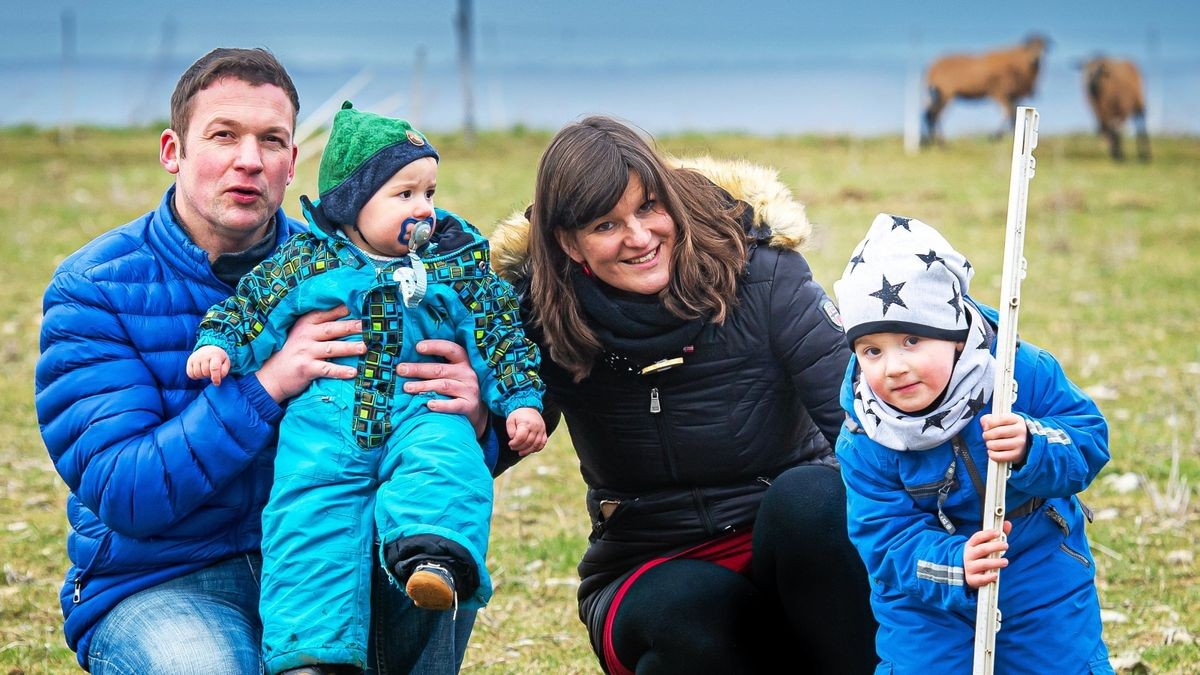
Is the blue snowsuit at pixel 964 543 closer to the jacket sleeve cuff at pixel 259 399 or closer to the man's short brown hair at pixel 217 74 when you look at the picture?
the jacket sleeve cuff at pixel 259 399

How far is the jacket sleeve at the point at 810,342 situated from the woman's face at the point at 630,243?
0.28m

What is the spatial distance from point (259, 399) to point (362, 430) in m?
0.22

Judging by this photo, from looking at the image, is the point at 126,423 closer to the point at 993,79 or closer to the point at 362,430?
the point at 362,430

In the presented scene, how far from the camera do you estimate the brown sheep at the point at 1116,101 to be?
64.5ft

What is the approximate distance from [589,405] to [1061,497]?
3.78 ft

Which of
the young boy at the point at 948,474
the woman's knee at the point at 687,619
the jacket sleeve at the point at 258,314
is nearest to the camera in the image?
the young boy at the point at 948,474

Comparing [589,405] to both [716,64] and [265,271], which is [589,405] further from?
[716,64]

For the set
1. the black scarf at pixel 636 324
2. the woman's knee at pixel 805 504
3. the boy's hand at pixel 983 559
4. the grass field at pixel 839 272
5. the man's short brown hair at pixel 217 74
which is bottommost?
the grass field at pixel 839 272

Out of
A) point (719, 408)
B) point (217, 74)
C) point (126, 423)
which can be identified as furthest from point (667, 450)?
point (217, 74)

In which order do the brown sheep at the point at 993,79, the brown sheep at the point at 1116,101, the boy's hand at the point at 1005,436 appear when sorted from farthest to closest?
the brown sheep at the point at 993,79 → the brown sheep at the point at 1116,101 → the boy's hand at the point at 1005,436

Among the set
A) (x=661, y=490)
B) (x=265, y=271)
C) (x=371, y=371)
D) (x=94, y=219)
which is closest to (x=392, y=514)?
(x=371, y=371)

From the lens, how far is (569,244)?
135 inches

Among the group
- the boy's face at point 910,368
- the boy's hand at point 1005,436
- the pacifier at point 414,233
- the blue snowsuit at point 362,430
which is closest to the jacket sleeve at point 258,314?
the blue snowsuit at point 362,430

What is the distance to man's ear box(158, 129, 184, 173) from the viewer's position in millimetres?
3281
